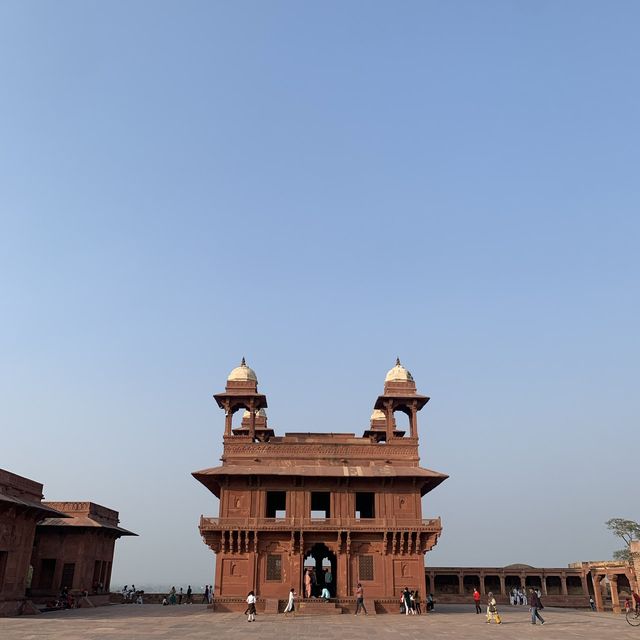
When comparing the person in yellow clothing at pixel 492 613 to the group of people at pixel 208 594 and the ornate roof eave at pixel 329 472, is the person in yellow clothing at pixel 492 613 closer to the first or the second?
the ornate roof eave at pixel 329 472

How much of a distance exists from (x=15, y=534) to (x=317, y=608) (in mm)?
15288

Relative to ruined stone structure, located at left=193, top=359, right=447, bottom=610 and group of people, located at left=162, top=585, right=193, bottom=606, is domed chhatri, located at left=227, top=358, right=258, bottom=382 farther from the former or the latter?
group of people, located at left=162, top=585, right=193, bottom=606

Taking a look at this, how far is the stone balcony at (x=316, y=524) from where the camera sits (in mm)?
31031

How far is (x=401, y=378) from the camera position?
121ft

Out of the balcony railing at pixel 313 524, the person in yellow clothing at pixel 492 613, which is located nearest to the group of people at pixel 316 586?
the balcony railing at pixel 313 524

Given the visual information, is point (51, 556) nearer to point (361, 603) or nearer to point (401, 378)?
point (361, 603)

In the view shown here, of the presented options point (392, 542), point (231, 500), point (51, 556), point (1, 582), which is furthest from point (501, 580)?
point (1, 582)

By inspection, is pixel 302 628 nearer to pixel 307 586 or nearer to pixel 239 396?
pixel 307 586

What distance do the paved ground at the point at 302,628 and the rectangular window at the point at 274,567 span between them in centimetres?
360

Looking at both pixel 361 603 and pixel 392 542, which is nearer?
pixel 361 603

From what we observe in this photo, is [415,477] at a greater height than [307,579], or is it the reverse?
[415,477]

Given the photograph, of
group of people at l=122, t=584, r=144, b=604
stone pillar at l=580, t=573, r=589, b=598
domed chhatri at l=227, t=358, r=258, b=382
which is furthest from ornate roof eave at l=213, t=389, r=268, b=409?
stone pillar at l=580, t=573, r=589, b=598

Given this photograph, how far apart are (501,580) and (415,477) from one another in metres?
25.3

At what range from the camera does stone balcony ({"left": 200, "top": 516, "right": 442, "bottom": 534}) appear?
3103 cm
